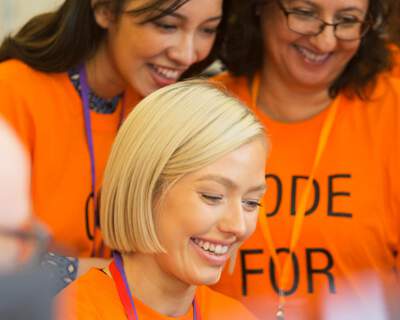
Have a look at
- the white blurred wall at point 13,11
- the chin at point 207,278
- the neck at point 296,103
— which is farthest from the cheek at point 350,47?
the white blurred wall at point 13,11

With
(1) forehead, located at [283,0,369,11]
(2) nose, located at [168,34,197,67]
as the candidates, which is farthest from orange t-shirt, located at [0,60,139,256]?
(1) forehead, located at [283,0,369,11]

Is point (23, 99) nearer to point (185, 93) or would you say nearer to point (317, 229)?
point (185, 93)

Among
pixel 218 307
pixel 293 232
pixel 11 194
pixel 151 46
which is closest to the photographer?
pixel 11 194

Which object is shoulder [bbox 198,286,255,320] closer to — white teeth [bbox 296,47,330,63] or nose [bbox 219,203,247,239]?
nose [bbox 219,203,247,239]

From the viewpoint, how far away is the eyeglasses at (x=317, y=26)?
181cm

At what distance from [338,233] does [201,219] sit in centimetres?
67

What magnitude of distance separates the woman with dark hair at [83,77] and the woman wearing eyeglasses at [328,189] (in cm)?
26

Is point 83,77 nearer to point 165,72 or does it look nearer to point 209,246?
point 165,72

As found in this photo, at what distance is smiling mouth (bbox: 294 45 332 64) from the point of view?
1.87m

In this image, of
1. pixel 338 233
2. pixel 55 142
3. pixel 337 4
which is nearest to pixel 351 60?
pixel 337 4

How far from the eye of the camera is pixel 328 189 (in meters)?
1.85

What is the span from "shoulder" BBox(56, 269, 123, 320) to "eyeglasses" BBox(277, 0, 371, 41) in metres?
0.85

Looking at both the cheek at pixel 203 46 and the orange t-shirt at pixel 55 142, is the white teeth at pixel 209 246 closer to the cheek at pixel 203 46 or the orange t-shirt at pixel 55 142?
the orange t-shirt at pixel 55 142

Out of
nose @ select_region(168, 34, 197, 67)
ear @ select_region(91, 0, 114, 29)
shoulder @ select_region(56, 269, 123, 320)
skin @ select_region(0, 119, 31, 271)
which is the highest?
skin @ select_region(0, 119, 31, 271)
